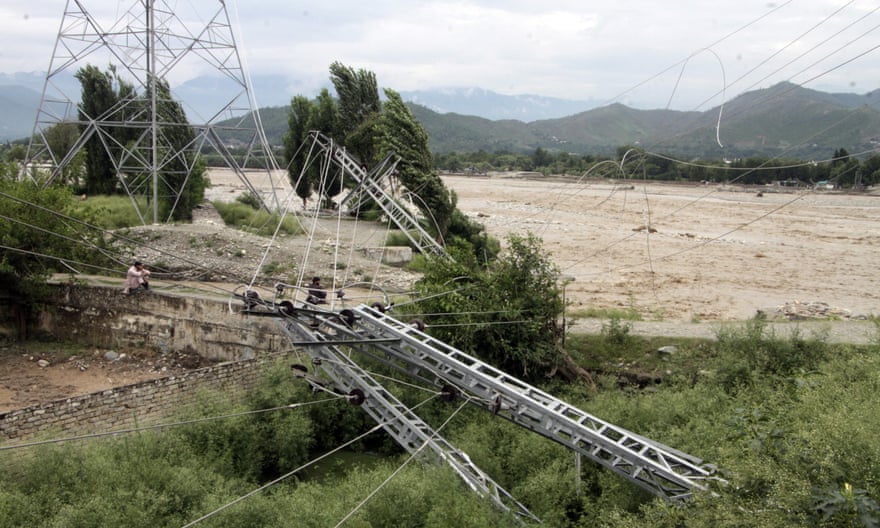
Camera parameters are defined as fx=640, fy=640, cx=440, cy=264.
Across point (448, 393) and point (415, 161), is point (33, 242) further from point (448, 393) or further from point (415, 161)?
point (448, 393)

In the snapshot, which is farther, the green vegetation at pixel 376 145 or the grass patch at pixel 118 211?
the grass patch at pixel 118 211

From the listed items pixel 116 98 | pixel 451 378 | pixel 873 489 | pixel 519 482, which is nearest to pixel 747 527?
pixel 873 489

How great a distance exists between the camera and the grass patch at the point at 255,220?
25.1 metres

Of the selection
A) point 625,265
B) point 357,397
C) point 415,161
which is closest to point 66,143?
point 415,161

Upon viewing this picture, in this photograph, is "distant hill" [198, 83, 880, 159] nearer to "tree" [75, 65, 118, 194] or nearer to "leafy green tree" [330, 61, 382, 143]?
"leafy green tree" [330, 61, 382, 143]

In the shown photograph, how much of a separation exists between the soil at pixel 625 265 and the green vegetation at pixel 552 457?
2.18 meters

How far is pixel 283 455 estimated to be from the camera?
38.2 ft

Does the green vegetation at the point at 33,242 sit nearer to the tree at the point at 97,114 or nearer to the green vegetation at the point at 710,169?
the green vegetation at the point at 710,169

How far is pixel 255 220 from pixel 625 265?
52.5 feet

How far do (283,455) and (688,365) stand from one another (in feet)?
27.8

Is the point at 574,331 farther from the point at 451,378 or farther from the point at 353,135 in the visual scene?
the point at 353,135

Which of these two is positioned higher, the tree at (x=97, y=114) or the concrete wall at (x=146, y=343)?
the tree at (x=97, y=114)

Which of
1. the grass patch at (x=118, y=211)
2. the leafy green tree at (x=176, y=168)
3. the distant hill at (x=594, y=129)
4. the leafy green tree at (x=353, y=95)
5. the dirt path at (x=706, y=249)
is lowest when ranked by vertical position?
the dirt path at (x=706, y=249)

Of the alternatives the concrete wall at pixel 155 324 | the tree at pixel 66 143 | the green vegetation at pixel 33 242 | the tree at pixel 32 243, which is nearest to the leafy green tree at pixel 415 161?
the concrete wall at pixel 155 324
